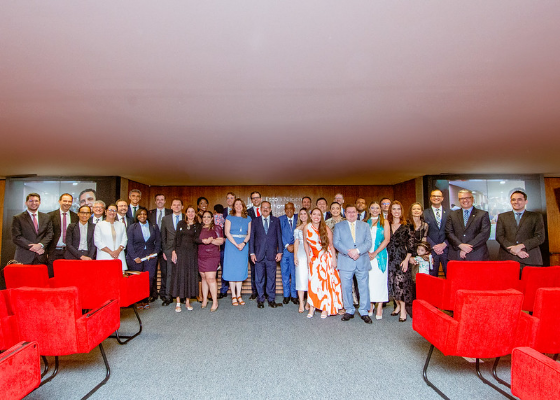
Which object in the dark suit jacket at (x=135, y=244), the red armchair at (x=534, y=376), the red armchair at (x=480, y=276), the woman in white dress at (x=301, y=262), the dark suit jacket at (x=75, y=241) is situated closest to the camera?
the red armchair at (x=534, y=376)

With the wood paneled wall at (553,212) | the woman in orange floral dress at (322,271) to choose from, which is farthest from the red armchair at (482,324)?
the wood paneled wall at (553,212)

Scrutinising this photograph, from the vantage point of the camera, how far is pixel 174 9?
6.55 feet

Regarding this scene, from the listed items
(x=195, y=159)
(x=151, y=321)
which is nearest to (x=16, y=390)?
(x=151, y=321)

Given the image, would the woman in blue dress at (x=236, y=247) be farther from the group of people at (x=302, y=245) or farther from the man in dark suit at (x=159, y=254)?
the man in dark suit at (x=159, y=254)

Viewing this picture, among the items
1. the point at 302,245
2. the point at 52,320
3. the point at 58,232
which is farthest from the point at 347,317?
the point at 58,232

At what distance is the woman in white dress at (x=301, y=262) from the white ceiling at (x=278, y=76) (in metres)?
1.37

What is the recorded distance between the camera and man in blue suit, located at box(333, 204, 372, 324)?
163 inches

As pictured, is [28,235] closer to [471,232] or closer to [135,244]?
[135,244]

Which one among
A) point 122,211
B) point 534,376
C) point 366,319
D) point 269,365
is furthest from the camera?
point 122,211

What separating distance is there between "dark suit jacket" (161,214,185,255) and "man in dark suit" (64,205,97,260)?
0.93m

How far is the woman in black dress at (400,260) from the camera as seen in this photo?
4176 mm

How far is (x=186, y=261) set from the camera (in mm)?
4633

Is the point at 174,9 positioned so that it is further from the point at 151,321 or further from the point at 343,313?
the point at 343,313

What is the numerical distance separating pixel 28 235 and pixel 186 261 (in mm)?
2387
